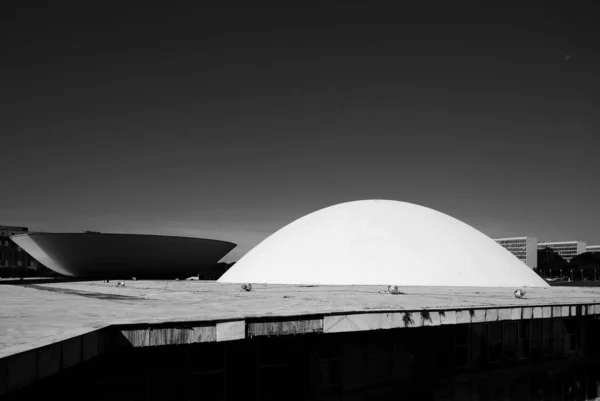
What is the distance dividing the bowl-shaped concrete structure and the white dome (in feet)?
33.2

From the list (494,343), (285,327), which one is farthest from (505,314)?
(285,327)

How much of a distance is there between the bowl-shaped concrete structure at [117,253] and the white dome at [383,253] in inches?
399

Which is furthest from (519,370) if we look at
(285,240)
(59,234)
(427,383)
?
(59,234)

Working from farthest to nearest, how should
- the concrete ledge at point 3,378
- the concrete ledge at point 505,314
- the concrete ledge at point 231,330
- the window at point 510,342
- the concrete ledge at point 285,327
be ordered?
the window at point 510,342, the concrete ledge at point 505,314, the concrete ledge at point 285,327, the concrete ledge at point 231,330, the concrete ledge at point 3,378

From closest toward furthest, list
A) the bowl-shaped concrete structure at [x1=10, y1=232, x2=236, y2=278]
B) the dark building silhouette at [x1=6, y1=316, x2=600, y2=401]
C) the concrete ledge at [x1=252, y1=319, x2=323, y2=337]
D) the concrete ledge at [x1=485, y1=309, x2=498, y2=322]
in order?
the concrete ledge at [x1=252, y1=319, x2=323, y2=337]
the dark building silhouette at [x1=6, y1=316, x2=600, y2=401]
the concrete ledge at [x1=485, y1=309, x2=498, y2=322]
the bowl-shaped concrete structure at [x1=10, y1=232, x2=236, y2=278]

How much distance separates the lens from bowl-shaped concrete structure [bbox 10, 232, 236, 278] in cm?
4491

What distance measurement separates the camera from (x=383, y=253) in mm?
34062

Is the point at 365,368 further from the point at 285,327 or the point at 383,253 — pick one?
the point at 383,253

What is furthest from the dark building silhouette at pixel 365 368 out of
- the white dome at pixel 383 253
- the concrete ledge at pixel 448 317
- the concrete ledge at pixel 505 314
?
the white dome at pixel 383 253

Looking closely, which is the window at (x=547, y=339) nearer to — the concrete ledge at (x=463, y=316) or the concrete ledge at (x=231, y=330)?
the concrete ledge at (x=463, y=316)

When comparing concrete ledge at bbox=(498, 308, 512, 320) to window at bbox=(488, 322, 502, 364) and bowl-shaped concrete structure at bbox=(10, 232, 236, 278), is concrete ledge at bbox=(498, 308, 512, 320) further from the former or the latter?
bowl-shaped concrete structure at bbox=(10, 232, 236, 278)

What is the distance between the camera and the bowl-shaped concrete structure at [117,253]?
44.9m

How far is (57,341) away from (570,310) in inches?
749

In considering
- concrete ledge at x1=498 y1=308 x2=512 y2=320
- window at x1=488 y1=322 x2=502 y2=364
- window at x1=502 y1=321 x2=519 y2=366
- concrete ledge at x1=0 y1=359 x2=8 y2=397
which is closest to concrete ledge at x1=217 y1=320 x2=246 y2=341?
concrete ledge at x1=0 y1=359 x2=8 y2=397
